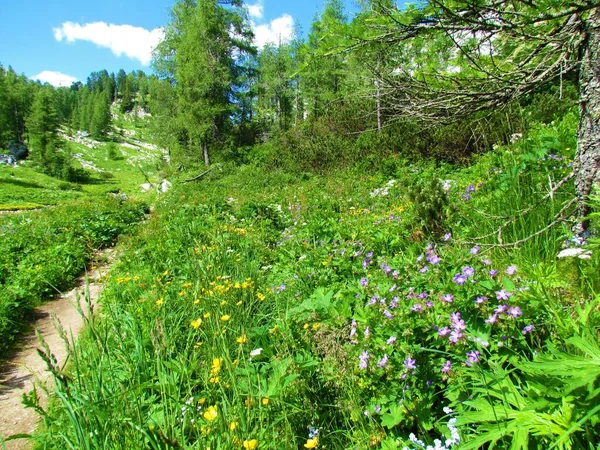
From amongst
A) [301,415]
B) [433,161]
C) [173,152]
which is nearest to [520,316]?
[301,415]

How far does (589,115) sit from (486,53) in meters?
1.00

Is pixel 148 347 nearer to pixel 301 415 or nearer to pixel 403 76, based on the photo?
pixel 301 415

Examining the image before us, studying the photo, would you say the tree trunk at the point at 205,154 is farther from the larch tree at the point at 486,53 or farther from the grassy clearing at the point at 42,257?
the larch tree at the point at 486,53

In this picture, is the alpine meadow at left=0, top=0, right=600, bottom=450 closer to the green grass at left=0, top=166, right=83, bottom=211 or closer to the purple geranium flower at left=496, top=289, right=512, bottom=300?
the purple geranium flower at left=496, top=289, right=512, bottom=300

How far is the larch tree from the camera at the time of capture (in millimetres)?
2229

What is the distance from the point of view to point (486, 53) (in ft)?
10.1

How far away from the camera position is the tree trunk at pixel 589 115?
244 cm

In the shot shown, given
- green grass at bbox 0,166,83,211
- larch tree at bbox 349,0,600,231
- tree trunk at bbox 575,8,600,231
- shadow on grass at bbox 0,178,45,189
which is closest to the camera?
larch tree at bbox 349,0,600,231

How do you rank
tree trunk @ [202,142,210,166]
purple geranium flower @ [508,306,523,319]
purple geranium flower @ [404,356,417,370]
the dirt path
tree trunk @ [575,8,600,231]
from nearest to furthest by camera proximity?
purple geranium flower @ [508,306,523,319] < purple geranium flower @ [404,356,417,370] < tree trunk @ [575,8,600,231] < the dirt path < tree trunk @ [202,142,210,166]

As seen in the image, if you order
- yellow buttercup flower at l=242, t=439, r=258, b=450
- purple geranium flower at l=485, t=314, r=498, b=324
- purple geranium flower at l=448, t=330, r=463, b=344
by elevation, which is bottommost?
yellow buttercup flower at l=242, t=439, r=258, b=450

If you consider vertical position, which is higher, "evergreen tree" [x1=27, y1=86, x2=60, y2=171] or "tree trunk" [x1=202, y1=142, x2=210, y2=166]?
"evergreen tree" [x1=27, y1=86, x2=60, y2=171]

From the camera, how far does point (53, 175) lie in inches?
1940

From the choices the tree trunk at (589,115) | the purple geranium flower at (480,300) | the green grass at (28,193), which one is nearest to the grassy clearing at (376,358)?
the purple geranium flower at (480,300)

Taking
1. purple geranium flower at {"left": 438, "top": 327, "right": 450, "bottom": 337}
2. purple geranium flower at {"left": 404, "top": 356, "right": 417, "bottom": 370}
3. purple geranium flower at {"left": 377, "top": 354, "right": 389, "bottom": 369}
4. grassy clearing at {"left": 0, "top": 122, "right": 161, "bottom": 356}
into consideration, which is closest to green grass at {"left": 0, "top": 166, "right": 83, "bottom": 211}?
grassy clearing at {"left": 0, "top": 122, "right": 161, "bottom": 356}
